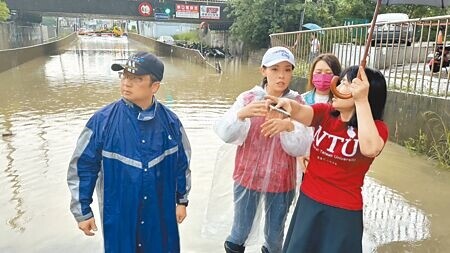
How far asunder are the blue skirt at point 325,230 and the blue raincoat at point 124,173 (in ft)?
2.41

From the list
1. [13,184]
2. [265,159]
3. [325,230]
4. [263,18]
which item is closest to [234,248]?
[265,159]

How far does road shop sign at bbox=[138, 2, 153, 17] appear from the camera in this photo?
3034 centimetres

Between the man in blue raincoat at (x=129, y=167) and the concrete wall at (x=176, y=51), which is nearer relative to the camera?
the man in blue raincoat at (x=129, y=167)

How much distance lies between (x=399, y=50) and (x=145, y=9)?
26.7 m

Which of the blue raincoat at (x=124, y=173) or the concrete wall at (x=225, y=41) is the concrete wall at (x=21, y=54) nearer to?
the concrete wall at (x=225, y=41)

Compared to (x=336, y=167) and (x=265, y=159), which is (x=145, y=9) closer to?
(x=265, y=159)

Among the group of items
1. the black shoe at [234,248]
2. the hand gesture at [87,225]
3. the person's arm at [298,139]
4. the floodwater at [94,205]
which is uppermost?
the person's arm at [298,139]

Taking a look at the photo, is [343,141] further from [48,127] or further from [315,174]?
[48,127]

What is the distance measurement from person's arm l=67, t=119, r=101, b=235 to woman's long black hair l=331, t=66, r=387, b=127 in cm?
127

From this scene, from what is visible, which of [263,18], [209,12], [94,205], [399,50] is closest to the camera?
[94,205]

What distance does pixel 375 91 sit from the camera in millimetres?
1861

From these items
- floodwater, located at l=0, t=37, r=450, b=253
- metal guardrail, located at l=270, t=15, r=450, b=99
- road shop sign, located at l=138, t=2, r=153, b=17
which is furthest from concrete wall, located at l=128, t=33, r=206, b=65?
floodwater, located at l=0, t=37, r=450, b=253

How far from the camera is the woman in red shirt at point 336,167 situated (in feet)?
6.14

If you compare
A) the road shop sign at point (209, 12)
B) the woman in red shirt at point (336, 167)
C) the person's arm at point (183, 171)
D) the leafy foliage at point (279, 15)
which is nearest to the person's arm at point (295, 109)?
the woman in red shirt at point (336, 167)
